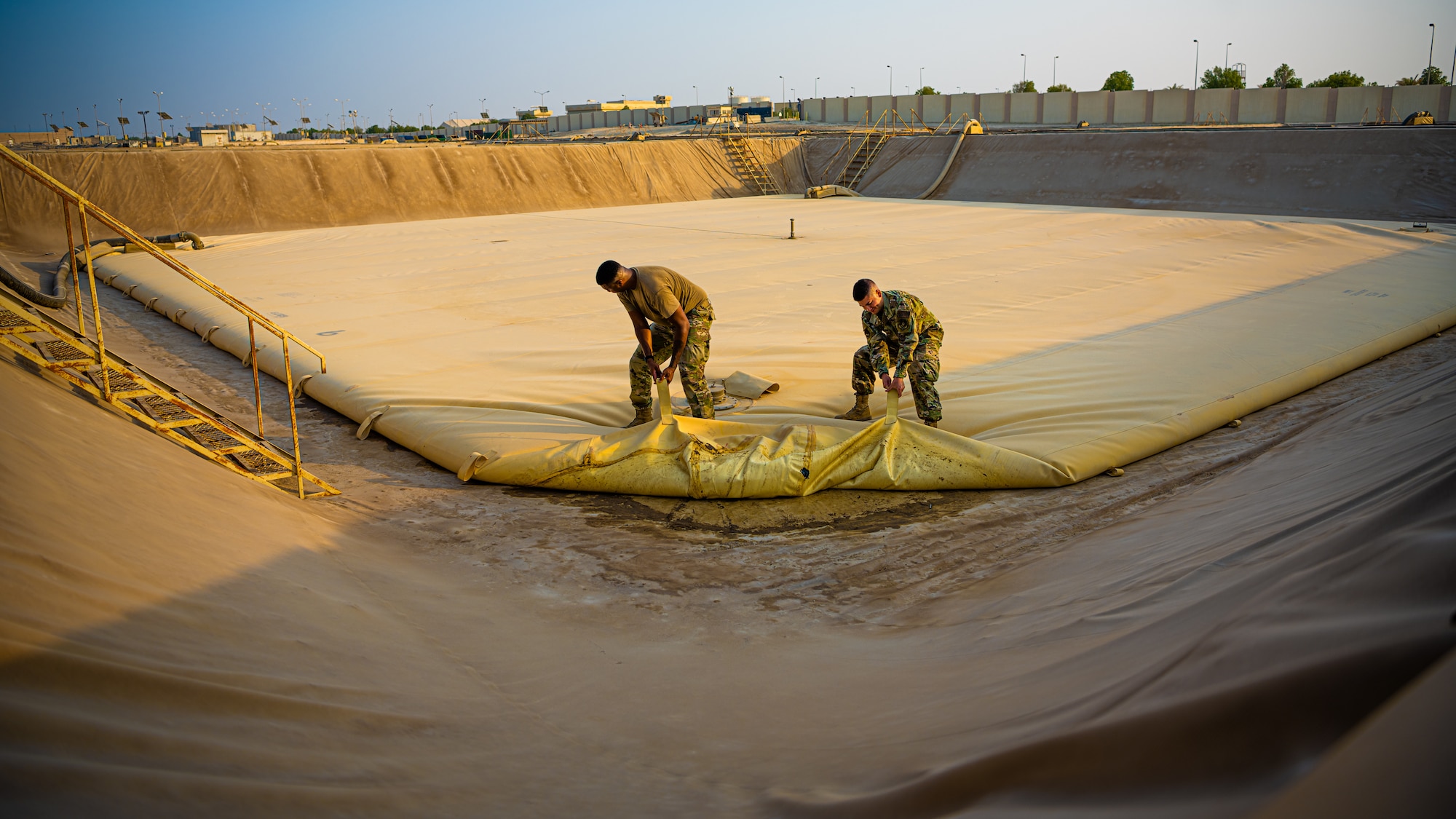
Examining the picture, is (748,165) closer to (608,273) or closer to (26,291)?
(26,291)

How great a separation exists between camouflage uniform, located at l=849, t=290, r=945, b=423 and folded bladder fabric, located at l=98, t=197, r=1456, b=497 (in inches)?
10.2

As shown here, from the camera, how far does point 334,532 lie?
4.82 meters

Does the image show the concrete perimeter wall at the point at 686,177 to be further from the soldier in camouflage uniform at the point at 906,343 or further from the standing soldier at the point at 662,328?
the soldier in camouflage uniform at the point at 906,343

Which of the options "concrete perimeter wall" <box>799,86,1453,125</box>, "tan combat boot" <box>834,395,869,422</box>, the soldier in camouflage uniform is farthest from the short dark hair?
"concrete perimeter wall" <box>799,86,1453,125</box>

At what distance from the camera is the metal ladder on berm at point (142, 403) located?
17.4 ft

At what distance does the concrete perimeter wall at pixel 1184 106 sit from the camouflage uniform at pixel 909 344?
29935 millimetres

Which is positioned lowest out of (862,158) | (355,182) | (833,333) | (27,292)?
(833,333)

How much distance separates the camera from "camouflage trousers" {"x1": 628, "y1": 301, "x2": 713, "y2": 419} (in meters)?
6.27

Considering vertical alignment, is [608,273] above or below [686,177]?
below

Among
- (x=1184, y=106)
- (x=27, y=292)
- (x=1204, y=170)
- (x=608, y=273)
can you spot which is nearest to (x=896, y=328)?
(x=608, y=273)

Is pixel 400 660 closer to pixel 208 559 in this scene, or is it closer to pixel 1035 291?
pixel 208 559

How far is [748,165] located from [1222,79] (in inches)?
1978

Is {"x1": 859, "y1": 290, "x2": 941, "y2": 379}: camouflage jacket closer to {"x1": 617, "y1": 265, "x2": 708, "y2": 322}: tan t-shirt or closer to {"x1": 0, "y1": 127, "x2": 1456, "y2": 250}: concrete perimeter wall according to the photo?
{"x1": 617, "y1": 265, "x2": 708, "y2": 322}: tan t-shirt

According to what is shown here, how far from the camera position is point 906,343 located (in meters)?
6.11
